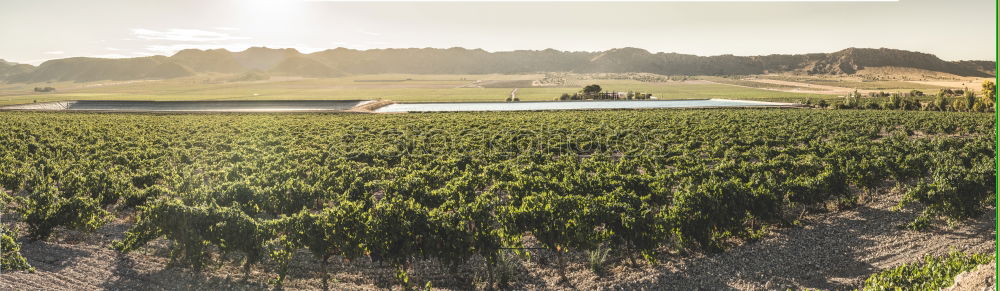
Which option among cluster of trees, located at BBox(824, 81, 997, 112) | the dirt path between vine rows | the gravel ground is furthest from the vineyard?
cluster of trees, located at BBox(824, 81, 997, 112)

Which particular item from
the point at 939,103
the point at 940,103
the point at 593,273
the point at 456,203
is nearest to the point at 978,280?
the point at 593,273

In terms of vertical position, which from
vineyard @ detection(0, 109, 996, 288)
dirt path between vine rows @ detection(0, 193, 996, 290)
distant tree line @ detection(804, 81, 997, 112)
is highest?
distant tree line @ detection(804, 81, 997, 112)

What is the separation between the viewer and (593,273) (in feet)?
51.5

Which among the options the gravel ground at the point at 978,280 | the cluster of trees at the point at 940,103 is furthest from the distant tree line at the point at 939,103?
the gravel ground at the point at 978,280

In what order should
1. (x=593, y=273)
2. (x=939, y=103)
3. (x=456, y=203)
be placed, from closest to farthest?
(x=593, y=273) < (x=456, y=203) < (x=939, y=103)

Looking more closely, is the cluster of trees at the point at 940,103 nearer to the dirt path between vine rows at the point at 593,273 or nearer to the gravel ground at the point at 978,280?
the dirt path between vine rows at the point at 593,273

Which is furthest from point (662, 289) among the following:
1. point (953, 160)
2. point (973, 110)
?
point (973, 110)

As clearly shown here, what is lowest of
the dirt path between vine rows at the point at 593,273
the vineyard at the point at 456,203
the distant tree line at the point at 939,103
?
the dirt path between vine rows at the point at 593,273

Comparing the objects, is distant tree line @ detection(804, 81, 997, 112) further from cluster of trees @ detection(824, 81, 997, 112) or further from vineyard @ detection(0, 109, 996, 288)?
vineyard @ detection(0, 109, 996, 288)

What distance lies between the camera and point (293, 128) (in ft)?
184

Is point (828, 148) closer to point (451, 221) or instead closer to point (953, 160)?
point (953, 160)

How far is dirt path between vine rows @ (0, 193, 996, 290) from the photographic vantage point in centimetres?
1427

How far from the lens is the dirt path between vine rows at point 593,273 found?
14273mm

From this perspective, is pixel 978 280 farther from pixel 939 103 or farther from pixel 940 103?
pixel 939 103
